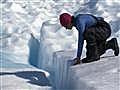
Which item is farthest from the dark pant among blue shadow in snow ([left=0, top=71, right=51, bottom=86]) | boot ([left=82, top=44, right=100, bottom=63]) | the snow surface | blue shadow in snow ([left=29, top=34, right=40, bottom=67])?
blue shadow in snow ([left=29, top=34, right=40, bottom=67])

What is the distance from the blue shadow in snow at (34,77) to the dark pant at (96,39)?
0.41m

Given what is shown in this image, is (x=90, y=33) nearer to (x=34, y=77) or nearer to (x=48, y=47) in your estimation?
(x=34, y=77)

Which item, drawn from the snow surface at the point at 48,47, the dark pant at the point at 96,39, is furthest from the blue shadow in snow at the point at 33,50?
the dark pant at the point at 96,39

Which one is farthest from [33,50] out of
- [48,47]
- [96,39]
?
[96,39]

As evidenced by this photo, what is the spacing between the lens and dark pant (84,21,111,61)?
3.94m

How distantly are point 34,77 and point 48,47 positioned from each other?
112 cm

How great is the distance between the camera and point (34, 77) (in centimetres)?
390

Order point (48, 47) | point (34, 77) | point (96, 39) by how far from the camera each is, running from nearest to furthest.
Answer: point (34, 77) < point (96, 39) < point (48, 47)

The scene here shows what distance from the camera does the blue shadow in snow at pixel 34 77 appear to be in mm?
3696

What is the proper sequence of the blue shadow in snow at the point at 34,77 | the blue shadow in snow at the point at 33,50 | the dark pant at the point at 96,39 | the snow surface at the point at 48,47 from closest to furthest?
the snow surface at the point at 48,47
the blue shadow in snow at the point at 34,77
the dark pant at the point at 96,39
the blue shadow in snow at the point at 33,50

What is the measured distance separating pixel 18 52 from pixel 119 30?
1.33 metres

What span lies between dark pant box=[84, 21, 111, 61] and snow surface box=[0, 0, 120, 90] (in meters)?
0.16

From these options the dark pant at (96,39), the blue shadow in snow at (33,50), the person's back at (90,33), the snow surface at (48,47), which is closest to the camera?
the snow surface at (48,47)

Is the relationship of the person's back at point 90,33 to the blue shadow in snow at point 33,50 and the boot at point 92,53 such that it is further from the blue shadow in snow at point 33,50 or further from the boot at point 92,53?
the blue shadow in snow at point 33,50
